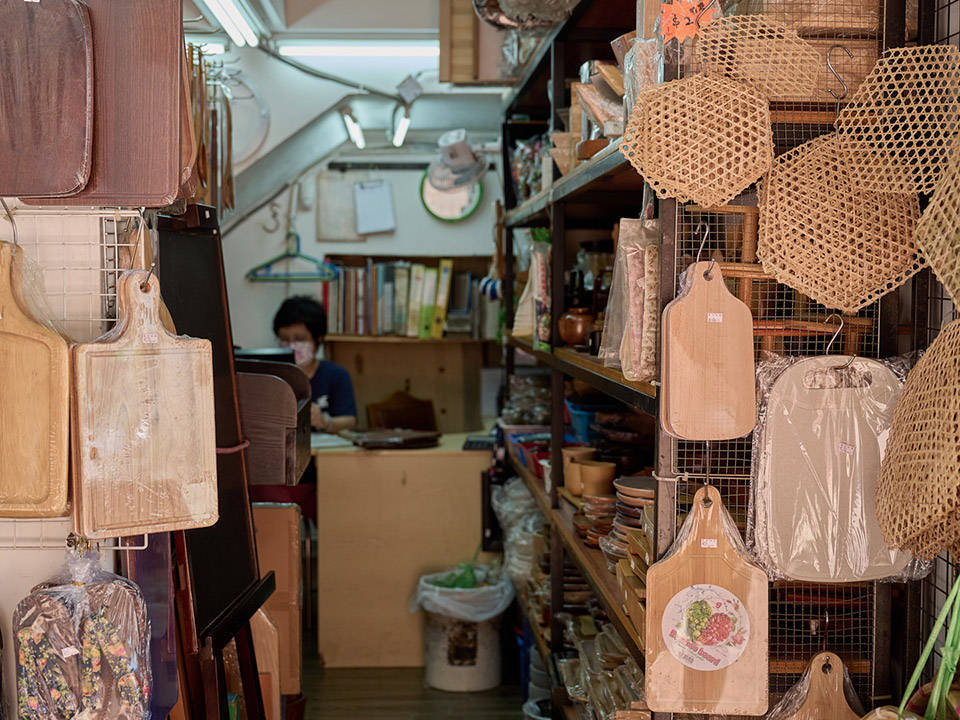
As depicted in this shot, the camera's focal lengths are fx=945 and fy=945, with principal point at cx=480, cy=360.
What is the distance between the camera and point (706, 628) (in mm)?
1596

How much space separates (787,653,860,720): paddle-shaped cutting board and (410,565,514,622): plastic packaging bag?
2.32 meters

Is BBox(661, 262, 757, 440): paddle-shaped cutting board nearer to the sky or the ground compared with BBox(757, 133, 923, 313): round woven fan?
nearer to the ground

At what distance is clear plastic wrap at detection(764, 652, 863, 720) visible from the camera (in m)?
1.65

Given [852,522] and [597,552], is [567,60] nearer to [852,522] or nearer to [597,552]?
[597,552]

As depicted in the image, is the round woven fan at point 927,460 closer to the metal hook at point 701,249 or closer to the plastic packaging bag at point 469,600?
the metal hook at point 701,249

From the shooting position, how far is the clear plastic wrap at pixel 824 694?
1.65m

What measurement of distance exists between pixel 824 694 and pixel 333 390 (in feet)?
11.9

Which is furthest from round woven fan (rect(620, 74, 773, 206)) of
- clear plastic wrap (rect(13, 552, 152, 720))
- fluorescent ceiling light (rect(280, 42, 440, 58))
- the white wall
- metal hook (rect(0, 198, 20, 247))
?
the white wall

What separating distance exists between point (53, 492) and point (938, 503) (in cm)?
128

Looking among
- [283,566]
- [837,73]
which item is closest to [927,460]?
[837,73]

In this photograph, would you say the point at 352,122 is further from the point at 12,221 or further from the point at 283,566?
the point at 12,221

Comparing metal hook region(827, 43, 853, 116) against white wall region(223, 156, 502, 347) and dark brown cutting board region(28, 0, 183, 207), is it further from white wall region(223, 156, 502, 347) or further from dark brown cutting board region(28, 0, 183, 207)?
white wall region(223, 156, 502, 347)

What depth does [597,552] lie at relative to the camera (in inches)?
96.7

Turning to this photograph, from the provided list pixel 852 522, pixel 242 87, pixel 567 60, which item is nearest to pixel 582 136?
pixel 567 60
